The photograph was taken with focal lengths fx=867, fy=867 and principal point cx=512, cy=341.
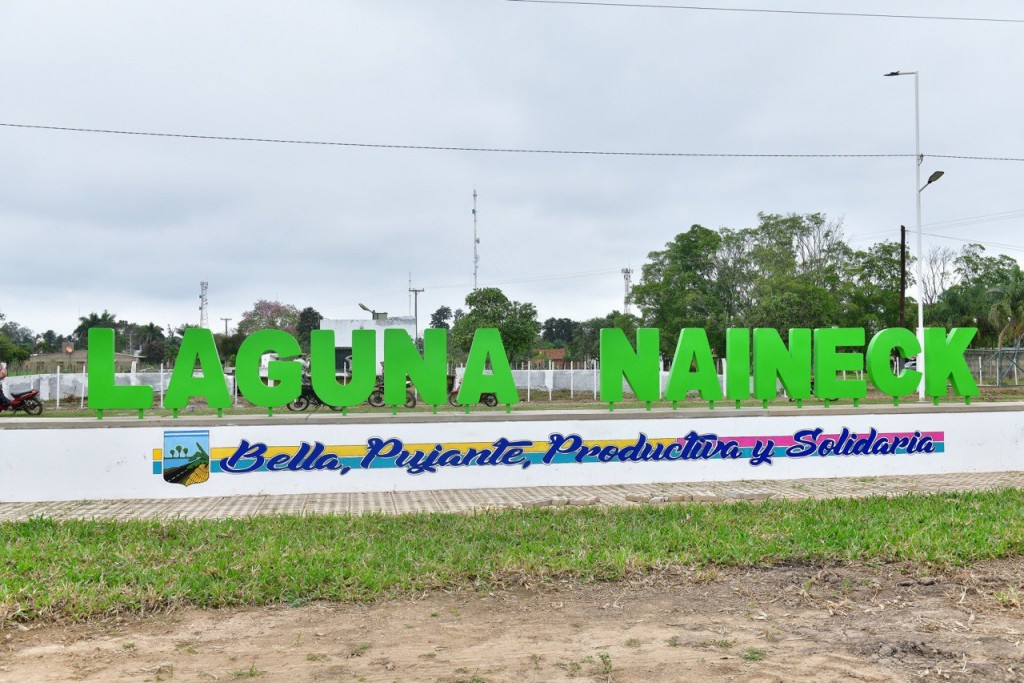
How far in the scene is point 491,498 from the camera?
10.9 metres

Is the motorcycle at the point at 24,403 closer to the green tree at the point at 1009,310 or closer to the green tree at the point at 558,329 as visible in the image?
the green tree at the point at 1009,310

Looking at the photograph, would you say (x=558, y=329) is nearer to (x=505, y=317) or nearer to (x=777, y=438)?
(x=505, y=317)

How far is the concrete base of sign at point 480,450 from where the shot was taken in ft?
36.1

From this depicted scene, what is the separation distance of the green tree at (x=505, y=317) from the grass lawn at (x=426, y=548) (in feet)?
106

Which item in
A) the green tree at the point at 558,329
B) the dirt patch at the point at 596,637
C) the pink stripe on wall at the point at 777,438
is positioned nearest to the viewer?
the dirt patch at the point at 596,637

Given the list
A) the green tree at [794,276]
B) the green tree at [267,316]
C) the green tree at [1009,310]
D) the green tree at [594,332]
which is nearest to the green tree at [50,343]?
the green tree at [267,316]

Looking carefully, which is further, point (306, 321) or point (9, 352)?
point (306, 321)

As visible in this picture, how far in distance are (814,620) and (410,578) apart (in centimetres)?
289

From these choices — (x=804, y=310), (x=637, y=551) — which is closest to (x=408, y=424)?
(x=637, y=551)

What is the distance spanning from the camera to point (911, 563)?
7113 mm

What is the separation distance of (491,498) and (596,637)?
5.55m

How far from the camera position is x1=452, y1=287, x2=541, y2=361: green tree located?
137ft

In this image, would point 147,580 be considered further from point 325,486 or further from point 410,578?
point 325,486

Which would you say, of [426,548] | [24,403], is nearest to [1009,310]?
[24,403]
